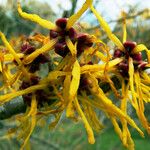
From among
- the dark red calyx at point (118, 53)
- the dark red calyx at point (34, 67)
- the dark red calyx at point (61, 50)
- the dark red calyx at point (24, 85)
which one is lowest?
the dark red calyx at point (118, 53)

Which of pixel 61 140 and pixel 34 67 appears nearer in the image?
pixel 34 67

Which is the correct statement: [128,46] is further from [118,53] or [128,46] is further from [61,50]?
[61,50]

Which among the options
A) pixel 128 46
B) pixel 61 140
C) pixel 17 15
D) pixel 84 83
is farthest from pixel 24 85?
pixel 61 140

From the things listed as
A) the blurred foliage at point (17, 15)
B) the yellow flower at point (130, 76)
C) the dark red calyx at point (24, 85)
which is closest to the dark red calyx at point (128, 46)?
the yellow flower at point (130, 76)

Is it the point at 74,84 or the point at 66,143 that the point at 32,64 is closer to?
the point at 74,84

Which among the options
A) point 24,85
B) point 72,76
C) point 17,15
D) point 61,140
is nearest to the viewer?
point 72,76

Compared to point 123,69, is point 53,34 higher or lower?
higher

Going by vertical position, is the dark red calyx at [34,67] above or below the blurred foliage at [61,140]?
above

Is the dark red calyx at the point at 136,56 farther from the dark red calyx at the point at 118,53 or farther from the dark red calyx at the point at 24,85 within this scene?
the dark red calyx at the point at 24,85
